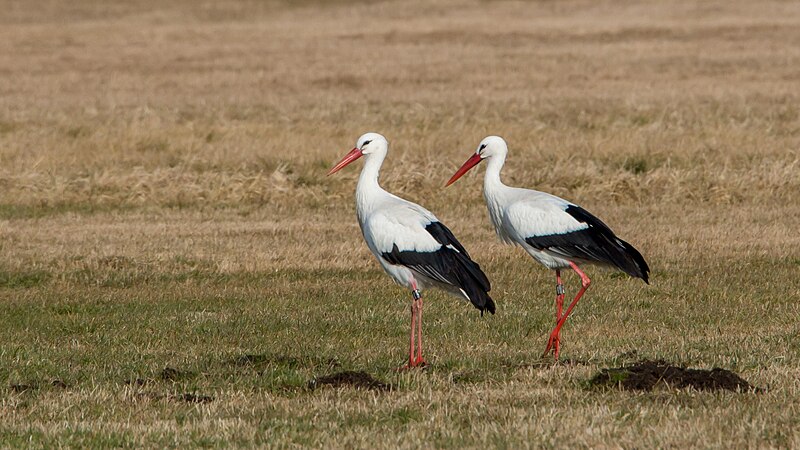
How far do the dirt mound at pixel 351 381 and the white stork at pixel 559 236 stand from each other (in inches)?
63.1

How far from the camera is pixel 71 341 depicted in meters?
10.1

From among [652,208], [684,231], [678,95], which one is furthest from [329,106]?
[684,231]

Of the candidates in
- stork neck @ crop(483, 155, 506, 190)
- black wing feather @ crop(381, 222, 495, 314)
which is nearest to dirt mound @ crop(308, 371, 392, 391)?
black wing feather @ crop(381, 222, 495, 314)

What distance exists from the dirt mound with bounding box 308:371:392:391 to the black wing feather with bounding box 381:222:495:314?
3.06 ft

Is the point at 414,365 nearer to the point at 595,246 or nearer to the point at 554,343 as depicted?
the point at 554,343

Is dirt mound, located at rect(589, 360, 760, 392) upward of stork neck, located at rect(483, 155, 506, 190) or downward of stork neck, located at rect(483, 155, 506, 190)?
downward

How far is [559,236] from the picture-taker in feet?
31.7

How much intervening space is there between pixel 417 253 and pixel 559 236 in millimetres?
1250

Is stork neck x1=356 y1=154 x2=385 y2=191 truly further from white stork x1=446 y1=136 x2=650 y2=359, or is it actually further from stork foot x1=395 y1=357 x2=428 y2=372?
stork foot x1=395 y1=357 x2=428 y2=372

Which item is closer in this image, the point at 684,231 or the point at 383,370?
the point at 383,370

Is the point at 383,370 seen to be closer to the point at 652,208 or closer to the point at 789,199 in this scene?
the point at 652,208

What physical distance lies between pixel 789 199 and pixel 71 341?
11.7m

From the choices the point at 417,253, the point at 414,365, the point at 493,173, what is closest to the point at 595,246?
the point at 493,173

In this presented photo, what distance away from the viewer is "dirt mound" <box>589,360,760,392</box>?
7.81 metres
